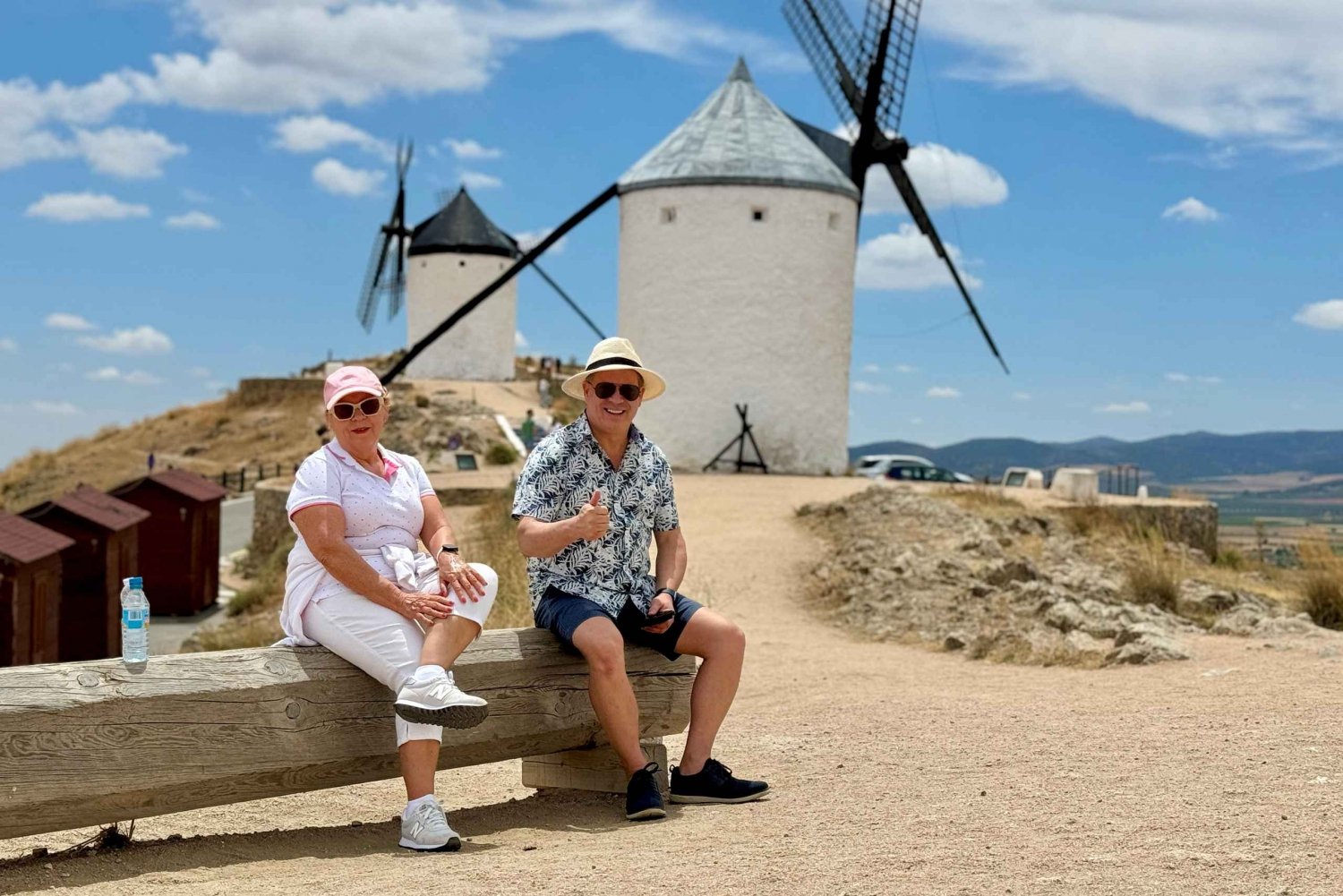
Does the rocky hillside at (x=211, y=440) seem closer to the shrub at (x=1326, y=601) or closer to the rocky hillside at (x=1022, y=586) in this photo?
the rocky hillside at (x=1022, y=586)

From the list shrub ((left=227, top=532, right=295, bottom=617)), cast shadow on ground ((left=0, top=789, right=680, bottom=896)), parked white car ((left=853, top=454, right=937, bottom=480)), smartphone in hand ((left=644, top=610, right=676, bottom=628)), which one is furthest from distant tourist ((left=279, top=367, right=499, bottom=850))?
parked white car ((left=853, top=454, right=937, bottom=480))

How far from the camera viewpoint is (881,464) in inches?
1059

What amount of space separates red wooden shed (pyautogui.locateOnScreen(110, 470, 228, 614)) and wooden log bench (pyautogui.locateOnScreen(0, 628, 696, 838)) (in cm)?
1414

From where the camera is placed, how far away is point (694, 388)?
78.2 feet

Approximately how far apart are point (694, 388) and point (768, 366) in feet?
4.19

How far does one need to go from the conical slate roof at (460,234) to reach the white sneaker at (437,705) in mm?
42229

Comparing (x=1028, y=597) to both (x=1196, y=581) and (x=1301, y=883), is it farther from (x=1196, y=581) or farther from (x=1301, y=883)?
(x=1301, y=883)

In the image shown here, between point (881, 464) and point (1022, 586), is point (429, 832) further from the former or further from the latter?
point (881, 464)

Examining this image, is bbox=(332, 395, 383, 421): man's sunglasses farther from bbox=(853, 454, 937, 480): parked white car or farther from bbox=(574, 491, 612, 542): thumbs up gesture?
bbox=(853, 454, 937, 480): parked white car

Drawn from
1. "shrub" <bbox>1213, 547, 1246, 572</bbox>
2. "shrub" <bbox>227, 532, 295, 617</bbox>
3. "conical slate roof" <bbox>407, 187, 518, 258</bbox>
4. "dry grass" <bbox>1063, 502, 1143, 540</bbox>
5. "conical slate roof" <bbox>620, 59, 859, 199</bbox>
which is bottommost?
"shrub" <bbox>227, 532, 295, 617</bbox>

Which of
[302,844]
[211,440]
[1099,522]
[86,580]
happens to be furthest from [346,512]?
[211,440]

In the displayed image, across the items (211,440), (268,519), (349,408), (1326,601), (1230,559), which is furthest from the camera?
(211,440)

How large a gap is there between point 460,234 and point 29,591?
35.5 metres

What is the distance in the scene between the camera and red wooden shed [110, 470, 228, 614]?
18.4 m
